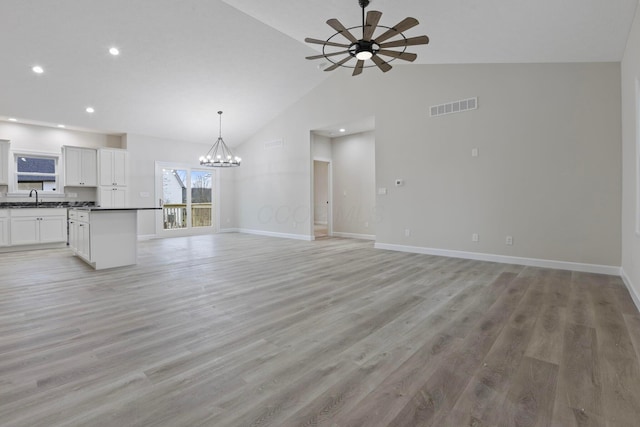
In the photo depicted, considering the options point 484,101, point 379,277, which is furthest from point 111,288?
point 484,101

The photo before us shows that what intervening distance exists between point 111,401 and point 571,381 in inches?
102

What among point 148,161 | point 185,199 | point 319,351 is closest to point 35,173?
point 148,161

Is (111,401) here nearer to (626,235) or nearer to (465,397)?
(465,397)

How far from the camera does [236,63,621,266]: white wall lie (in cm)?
443

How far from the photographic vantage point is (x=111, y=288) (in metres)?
3.78

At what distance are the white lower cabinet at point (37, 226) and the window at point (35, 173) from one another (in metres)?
0.97

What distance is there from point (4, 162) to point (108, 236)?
4.41 meters

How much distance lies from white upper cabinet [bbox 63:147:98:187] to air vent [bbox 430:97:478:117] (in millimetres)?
8224

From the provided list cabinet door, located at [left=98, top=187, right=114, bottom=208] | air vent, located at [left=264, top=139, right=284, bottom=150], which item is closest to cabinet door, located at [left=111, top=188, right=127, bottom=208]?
cabinet door, located at [left=98, top=187, right=114, bottom=208]

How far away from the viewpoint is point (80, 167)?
25.5 ft

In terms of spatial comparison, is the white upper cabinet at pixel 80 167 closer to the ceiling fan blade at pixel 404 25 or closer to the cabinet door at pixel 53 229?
the cabinet door at pixel 53 229

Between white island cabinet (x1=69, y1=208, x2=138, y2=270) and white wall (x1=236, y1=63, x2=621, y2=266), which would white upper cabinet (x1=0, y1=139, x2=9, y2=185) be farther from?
white wall (x1=236, y1=63, x2=621, y2=266)

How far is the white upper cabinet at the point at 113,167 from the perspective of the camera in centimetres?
796

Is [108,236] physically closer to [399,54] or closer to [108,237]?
[108,237]
